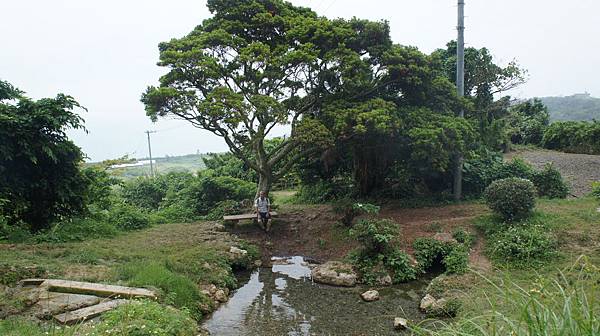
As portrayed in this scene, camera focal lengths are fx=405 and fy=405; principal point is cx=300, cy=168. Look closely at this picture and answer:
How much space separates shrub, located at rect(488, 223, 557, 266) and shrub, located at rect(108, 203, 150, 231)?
409 inches

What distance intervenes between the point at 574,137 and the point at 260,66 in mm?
19125

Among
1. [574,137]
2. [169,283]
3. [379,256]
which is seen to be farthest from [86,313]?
[574,137]

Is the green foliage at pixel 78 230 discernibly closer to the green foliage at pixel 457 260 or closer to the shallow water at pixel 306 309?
the shallow water at pixel 306 309

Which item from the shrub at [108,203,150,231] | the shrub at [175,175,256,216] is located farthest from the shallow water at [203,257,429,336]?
the shrub at [175,175,256,216]

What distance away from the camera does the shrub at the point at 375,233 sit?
947 cm

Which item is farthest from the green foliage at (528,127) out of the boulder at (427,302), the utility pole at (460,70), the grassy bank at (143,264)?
the grassy bank at (143,264)

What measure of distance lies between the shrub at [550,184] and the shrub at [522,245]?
463 centimetres

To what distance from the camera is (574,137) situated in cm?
2209

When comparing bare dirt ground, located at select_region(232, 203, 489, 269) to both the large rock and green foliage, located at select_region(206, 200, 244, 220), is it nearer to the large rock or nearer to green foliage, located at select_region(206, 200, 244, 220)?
the large rock

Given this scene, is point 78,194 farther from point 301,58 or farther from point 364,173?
point 364,173

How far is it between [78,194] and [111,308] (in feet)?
22.8

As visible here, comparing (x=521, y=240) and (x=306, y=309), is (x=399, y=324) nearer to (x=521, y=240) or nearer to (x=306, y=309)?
(x=306, y=309)

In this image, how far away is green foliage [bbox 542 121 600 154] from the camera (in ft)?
69.1

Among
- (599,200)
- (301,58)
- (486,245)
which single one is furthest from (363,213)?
(599,200)
